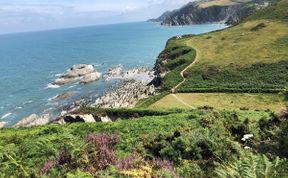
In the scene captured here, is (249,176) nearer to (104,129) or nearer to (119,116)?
(104,129)

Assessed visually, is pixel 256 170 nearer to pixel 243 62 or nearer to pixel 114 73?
pixel 243 62

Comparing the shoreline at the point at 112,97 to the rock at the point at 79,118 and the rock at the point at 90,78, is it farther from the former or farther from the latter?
the rock at the point at 79,118

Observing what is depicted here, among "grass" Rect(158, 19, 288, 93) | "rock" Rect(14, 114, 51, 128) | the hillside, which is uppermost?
the hillside

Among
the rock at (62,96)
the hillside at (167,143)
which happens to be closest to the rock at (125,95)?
the rock at (62,96)

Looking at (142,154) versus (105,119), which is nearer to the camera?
(142,154)

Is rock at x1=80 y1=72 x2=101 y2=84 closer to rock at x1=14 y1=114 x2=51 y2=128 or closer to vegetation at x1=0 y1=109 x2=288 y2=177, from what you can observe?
rock at x1=14 y1=114 x2=51 y2=128

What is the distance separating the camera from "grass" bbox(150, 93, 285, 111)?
6462cm

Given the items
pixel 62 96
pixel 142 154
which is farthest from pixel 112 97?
pixel 142 154

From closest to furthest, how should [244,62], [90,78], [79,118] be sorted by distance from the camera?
[79,118] < [244,62] < [90,78]

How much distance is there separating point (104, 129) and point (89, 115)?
30.8 meters

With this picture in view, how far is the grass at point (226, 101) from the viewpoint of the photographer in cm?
6462

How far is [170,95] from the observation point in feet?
252

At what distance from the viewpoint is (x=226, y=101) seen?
6888 cm

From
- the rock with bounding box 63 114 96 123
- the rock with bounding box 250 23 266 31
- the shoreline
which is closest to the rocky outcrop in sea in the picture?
the shoreline
